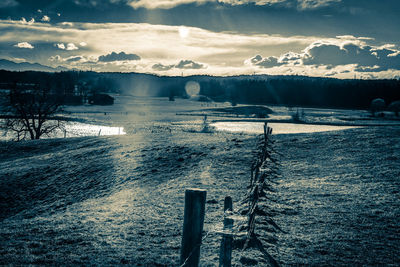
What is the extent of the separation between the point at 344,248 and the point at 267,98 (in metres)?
133

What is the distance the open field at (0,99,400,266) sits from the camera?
6.08 metres

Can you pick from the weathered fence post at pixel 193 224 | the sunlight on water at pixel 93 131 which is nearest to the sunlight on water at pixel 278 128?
the sunlight on water at pixel 93 131

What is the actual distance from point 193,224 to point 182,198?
5.44 m

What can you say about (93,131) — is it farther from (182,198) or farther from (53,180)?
(182,198)

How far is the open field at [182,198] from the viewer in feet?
20.0

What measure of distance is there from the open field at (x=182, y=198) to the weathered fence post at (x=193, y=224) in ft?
5.33

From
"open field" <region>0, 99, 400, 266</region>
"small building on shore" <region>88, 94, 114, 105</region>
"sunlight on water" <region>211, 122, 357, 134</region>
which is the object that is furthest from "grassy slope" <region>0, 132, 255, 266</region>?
"small building on shore" <region>88, 94, 114, 105</region>

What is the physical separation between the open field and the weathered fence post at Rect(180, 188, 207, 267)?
1625 millimetres

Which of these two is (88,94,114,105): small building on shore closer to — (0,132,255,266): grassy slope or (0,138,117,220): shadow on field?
(0,132,255,266): grassy slope

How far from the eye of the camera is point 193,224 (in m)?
3.90

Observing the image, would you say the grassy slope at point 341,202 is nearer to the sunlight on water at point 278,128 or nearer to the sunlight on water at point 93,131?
A: the sunlight on water at point 278,128

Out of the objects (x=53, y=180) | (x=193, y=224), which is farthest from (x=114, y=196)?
(x=193, y=224)

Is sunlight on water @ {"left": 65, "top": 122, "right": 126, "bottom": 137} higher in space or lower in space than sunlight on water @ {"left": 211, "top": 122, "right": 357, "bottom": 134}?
lower

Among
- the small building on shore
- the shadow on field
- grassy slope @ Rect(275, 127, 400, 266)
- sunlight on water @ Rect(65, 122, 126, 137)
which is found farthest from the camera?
the small building on shore
